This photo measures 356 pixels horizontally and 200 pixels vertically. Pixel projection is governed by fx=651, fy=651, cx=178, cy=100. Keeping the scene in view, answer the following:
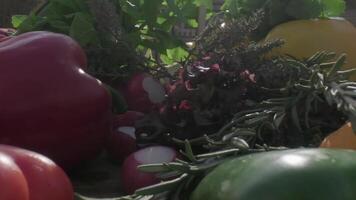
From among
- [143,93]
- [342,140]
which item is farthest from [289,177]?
[143,93]

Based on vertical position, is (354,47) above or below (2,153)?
below

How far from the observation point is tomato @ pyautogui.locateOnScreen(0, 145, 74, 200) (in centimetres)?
52

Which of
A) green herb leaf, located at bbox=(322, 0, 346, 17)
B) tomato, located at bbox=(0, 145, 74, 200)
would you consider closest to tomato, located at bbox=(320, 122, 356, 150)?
tomato, located at bbox=(0, 145, 74, 200)

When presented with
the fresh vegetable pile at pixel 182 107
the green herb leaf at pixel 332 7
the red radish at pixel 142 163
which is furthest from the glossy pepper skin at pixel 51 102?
the green herb leaf at pixel 332 7

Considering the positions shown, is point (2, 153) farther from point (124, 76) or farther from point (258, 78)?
point (124, 76)

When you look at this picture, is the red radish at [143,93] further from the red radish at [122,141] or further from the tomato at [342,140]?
the tomato at [342,140]

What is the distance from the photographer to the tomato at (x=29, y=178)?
→ 1.69 ft

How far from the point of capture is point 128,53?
0.95m

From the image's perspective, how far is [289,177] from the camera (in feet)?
1.49

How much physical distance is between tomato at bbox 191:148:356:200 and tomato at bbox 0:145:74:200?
145 mm

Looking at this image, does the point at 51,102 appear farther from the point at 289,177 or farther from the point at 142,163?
the point at 289,177

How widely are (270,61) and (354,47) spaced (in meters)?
0.38

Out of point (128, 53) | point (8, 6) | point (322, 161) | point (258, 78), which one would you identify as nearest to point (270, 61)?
point (258, 78)

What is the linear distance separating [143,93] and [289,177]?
1.85ft
